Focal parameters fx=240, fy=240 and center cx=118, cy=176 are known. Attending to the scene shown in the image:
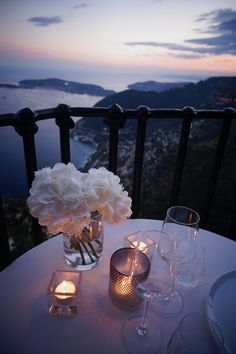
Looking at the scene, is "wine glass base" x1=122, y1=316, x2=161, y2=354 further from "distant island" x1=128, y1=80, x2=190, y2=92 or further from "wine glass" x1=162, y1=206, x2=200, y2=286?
"distant island" x1=128, y1=80, x2=190, y2=92

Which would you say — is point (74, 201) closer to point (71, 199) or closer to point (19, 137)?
point (71, 199)

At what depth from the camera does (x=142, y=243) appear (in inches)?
36.3

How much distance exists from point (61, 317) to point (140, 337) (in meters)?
0.24

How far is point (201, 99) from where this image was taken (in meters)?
→ 3.60

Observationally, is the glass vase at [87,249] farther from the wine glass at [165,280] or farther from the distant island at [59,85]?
the distant island at [59,85]

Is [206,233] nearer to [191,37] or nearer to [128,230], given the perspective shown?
[128,230]

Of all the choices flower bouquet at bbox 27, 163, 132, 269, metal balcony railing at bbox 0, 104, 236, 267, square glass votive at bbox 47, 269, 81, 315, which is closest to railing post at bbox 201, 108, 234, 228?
metal balcony railing at bbox 0, 104, 236, 267

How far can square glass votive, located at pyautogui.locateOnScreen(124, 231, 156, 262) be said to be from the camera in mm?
853

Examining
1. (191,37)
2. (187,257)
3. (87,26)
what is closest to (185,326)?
(187,257)

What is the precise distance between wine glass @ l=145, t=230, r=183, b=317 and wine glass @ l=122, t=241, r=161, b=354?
3 centimetres

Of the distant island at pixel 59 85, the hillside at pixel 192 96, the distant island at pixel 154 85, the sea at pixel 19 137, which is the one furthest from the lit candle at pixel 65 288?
the distant island at pixel 154 85

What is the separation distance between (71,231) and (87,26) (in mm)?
2269

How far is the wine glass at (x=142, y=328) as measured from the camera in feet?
2.21

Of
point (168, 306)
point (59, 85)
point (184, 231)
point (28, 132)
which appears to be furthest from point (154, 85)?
point (168, 306)
